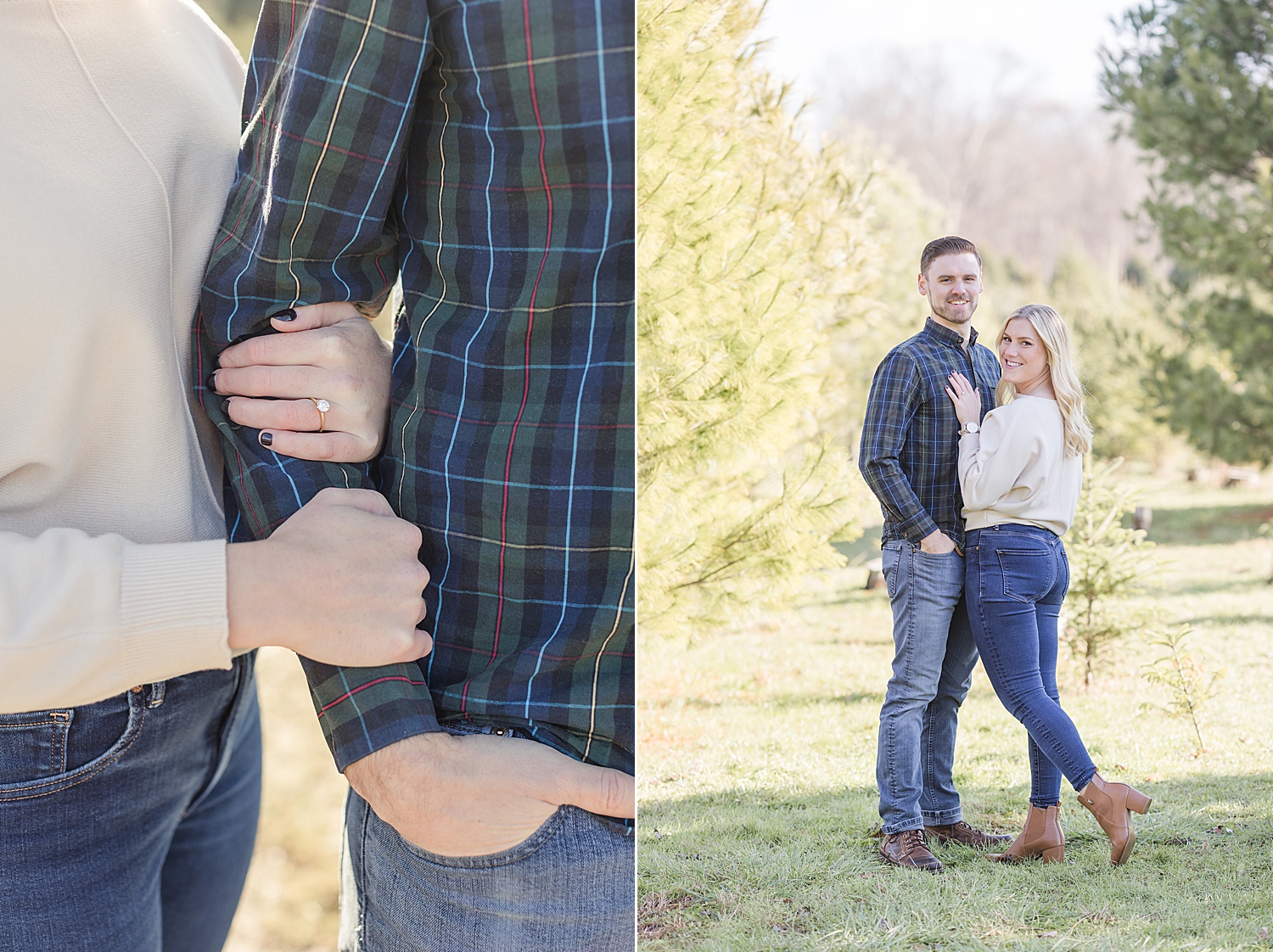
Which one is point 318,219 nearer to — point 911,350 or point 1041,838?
point 911,350

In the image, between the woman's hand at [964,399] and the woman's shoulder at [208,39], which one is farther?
the woman's shoulder at [208,39]

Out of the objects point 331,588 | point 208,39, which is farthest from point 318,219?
point 208,39

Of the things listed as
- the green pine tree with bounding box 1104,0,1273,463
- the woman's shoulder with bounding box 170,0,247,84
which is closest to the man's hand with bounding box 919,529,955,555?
the green pine tree with bounding box 1104,0,1273,463

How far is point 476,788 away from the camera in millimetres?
965

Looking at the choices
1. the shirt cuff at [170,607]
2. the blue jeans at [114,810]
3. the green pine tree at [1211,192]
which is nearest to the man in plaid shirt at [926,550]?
the green pine tree at [1211,192]

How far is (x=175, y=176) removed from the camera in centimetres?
111

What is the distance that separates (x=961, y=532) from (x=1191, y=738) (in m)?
0.31

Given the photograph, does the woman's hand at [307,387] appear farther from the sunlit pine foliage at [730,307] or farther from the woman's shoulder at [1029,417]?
the woman's shoulder at [1029,417]

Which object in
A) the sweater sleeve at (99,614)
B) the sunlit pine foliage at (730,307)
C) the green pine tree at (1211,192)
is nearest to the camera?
the sweater sleeve at (99,614)

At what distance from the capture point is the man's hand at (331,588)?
3.17 ft

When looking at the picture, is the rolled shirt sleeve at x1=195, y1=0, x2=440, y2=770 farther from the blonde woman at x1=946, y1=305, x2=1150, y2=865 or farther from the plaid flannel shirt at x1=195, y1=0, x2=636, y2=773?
the blonde woman at x1=946, y1=305, x2=1150, y2=865

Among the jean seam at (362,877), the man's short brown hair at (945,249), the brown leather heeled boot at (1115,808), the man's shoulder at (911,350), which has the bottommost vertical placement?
the jean seam at (362,877)

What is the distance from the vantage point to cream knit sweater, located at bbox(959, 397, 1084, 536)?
94cm

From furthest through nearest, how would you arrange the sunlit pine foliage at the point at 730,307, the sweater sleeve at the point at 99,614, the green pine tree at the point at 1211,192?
the sunlit pine foliage at the point at 730,307, the green pine tree at the point at 1211,192, the sweater sleeve at the point at 99,614
